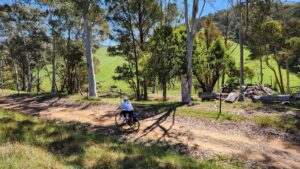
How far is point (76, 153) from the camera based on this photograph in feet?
28.1

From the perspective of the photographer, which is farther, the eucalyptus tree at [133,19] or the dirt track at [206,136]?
the eucalyptus tree at [133,19]

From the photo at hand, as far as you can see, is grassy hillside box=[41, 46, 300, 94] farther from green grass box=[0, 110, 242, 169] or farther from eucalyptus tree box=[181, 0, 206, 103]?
green grass box=[0, 110, 242, 169]

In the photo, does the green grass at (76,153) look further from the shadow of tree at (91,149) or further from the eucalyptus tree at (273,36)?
the eucalyptus tree at (273,36)

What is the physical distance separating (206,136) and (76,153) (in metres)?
6.00

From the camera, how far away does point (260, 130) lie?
40.1ft

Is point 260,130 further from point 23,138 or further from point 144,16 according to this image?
point 144,16

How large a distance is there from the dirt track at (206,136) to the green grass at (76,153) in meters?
1.02

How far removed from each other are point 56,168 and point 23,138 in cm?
395

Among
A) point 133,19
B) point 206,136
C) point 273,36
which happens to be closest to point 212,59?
point 273,36

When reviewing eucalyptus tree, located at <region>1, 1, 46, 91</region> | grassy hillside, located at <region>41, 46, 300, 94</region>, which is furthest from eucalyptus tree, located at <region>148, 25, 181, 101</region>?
grassy hillside, located at <region>41, 46, 300, 94</region>

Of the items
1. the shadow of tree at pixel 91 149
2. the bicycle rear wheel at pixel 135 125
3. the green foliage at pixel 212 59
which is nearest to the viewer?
the shadow of tree at pixel 91 149

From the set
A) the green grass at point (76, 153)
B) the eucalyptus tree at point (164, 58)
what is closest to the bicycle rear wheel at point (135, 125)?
the green grass at point (76, 153)

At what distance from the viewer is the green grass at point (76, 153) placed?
7.15 meters

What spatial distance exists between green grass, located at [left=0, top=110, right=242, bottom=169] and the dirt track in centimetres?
102
